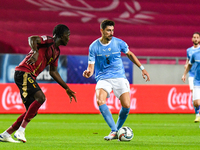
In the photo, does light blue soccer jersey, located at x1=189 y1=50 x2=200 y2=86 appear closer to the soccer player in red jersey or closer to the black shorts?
the soccer player in red jersey

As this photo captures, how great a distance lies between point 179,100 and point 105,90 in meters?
8.76

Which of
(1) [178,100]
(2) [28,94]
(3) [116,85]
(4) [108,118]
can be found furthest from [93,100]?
(2) [28,94]

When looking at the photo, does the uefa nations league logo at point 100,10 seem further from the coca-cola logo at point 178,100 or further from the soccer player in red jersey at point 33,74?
the soccer player in red jersey at point 33,74

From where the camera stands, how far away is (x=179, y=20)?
76.7ft

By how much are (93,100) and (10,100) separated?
2927 mm

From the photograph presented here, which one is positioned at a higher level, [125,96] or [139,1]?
[139,1]

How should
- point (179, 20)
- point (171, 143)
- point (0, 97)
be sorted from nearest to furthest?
point (171, 143) → point (0, 97) → point (179, 20)

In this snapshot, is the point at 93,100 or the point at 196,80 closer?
the point at 196,80

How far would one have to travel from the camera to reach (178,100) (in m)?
14.8

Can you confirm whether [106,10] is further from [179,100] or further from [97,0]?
[179,100]

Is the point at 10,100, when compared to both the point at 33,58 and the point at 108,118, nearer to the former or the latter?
the point at 108,118

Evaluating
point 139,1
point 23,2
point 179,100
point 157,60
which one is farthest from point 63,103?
point 139,1

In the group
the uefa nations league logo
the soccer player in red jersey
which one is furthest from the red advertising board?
the uefa nations league logo

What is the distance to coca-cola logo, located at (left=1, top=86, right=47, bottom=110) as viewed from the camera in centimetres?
1376
